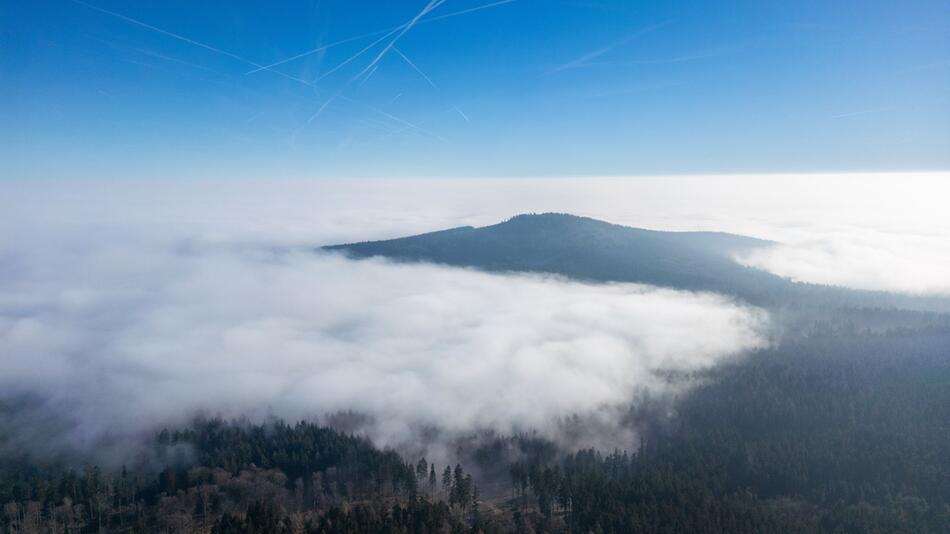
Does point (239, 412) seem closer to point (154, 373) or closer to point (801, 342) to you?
point (154, 373)

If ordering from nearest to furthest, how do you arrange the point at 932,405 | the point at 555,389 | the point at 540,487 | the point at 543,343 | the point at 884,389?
the point at 540,487, the point at 932,405, the point at 884,389, the point at 555,389, the point at 543,343

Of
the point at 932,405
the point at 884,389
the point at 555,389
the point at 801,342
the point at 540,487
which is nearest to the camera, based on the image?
the point at 540,487

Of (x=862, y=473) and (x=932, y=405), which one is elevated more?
(x=932, y=405)

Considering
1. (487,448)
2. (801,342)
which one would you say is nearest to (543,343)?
(487,448)

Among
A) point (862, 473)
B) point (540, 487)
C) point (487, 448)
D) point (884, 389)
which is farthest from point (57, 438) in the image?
point (884, 389)

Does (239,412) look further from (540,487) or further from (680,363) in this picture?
(680,363)

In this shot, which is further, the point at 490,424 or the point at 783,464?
the point at 490,424

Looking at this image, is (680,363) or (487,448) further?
(680,363)
